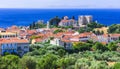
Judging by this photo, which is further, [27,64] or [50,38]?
[50,38]

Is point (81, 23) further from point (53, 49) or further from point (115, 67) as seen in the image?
point (115, 67)

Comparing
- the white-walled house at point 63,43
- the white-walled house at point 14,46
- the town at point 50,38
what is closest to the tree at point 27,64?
the town at point 50,38

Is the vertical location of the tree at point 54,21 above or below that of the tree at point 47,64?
below

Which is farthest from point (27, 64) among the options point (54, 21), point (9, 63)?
point (54, 21)

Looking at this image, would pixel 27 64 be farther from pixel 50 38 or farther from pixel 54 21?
pixel 54 21

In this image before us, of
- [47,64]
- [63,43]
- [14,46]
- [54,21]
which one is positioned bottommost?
[54,21]

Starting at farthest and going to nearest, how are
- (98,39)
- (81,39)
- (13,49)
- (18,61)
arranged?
(98,39) → (81,39) → (13,49) → (18,61)

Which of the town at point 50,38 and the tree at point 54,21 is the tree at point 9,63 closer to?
the town at point 50,38

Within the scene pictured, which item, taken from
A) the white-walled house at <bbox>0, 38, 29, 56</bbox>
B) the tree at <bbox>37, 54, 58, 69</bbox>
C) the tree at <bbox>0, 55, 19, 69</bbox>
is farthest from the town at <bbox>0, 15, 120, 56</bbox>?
the tree at <bbox>37, 54, 58, 69</bbox>

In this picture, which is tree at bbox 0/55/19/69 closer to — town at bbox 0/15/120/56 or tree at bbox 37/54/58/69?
tree at bbox 37/54/58/69

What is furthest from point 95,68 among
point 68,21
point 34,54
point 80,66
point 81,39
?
point 68,21

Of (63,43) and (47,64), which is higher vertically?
(47,64)
